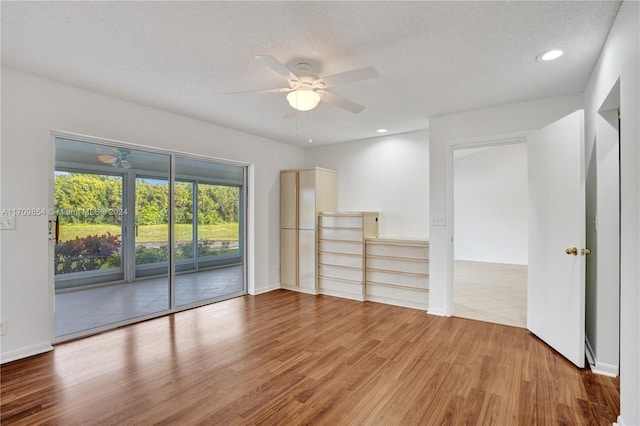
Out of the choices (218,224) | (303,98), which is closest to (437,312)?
(303,98)

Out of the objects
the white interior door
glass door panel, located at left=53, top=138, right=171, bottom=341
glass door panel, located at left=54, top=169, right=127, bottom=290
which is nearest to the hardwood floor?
the white interior door

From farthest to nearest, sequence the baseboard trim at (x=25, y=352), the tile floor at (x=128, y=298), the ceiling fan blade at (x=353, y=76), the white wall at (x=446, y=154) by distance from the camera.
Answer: the white wall at (x=446, y=154) → the tile floor at (x=128, y=298) → the baseboard trim at (x=25, y=352) → the ceiling fan blade at (x=353, y=76)

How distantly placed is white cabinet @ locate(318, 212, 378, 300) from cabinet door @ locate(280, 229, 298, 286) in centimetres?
44

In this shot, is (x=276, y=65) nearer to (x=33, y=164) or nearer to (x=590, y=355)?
(x=33, y=164)

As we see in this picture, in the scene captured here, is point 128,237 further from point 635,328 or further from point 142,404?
point 635,328

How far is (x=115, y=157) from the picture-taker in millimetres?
3445

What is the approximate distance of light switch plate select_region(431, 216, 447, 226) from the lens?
381 centimetres

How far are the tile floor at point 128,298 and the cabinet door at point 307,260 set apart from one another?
982 mm

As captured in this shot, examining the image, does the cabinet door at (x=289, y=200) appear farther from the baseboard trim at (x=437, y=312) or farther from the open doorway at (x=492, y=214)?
the open doorway at (x=492, y=214)

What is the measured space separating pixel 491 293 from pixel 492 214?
12.3 ft

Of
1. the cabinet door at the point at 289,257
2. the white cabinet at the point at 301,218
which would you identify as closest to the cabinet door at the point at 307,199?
the white cabinet at the point at 301,218

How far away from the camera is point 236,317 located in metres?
3.74

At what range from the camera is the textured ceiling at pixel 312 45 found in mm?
1862

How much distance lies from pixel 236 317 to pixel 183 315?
685 mm
